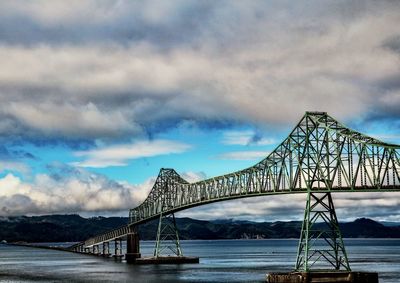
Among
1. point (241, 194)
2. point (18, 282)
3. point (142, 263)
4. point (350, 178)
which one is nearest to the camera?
point (350, 178)

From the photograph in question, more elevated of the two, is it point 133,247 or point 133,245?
point 133,245

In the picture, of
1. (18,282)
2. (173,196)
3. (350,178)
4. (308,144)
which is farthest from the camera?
(173,196)

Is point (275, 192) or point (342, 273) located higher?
point (275, 192)

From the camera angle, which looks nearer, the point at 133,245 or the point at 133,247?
the point at 133,247

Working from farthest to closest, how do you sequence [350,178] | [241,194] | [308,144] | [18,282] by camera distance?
1. [241,194]
2. [18,282]
3. [308,144]
4. [350,178]

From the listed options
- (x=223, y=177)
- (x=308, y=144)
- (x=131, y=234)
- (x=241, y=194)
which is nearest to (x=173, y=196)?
(x=131, y=234)

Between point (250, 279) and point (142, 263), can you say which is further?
point (142, 263)

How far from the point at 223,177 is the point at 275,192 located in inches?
1382

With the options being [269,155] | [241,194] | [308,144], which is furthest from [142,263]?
[308,144]

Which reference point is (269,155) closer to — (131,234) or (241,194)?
(241,194)

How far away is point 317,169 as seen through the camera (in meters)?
100

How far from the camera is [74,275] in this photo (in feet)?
449

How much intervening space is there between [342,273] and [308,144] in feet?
65.2

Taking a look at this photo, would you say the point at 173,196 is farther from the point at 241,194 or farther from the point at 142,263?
the point at 241,194
